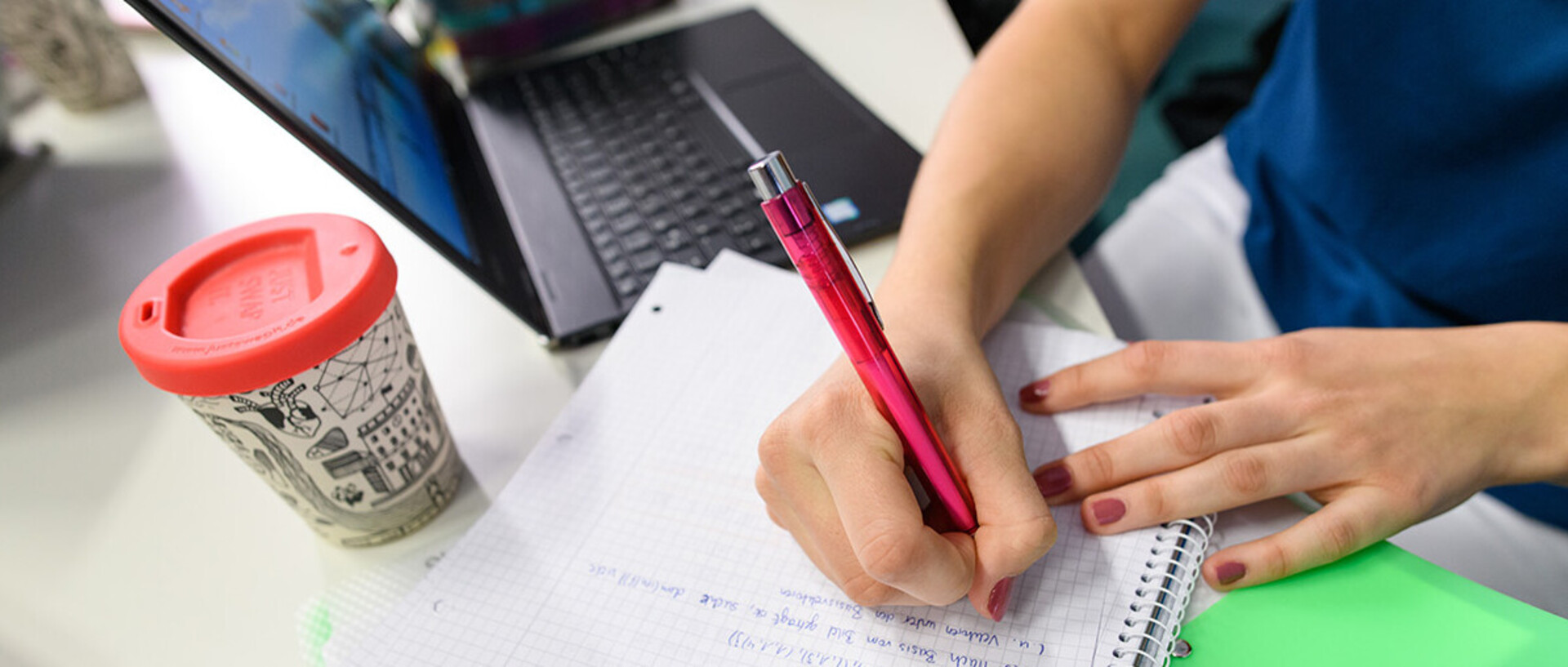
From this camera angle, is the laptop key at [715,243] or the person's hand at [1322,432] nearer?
the person's hand at [1322,432]

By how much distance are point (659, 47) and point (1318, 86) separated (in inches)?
20.5

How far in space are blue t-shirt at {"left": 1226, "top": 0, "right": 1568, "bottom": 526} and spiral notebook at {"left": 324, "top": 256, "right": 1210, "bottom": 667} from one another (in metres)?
0.31

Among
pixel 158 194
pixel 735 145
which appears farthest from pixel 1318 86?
pixel 158 194

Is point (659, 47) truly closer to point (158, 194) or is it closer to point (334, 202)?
point (334, 202)

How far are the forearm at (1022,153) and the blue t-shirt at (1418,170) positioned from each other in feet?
0.43

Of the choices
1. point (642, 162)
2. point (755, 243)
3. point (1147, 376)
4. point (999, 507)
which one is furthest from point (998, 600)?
point (642, 162)

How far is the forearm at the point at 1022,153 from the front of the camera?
18.2 inches

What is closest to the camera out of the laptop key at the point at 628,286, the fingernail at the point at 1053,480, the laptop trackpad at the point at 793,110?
the fingernail at the point at 1053,480

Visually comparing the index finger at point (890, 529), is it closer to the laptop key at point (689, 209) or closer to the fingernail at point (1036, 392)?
Answer: the fingernail at point (1036, 392)

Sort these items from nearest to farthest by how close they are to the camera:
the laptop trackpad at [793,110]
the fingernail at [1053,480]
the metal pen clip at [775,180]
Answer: the metal pen clip at [775,180] < the fingernail at [1053,480] < the laptop trackpad at [793,110]

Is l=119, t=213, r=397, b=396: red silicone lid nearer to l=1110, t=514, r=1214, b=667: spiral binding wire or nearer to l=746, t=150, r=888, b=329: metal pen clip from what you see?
l=746, t=150, r=888, b=329: metal pen clip

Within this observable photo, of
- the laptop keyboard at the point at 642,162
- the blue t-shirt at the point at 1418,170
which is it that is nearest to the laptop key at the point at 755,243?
the laptop keyboard at the point at 642,162

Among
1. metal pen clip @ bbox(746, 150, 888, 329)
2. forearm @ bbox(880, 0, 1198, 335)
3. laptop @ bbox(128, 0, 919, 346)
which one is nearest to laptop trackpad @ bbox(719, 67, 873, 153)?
laptop @ bbox(128, 0, 919, 346)

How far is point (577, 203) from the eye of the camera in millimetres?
606
